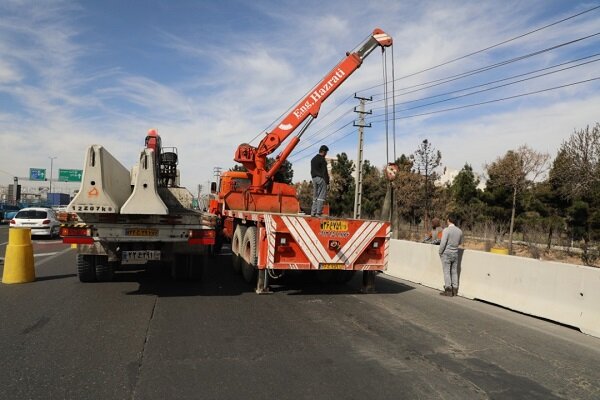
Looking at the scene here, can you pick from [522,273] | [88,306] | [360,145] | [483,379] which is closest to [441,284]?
[522,273]

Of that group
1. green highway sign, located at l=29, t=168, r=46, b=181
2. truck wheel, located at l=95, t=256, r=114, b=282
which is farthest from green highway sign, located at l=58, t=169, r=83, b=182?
truck wheel, located at l=95, t=256, r=114, b=282

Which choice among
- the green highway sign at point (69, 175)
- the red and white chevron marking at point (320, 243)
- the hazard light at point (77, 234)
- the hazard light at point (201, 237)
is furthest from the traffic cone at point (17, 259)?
the green highway sign at point (69, 175)

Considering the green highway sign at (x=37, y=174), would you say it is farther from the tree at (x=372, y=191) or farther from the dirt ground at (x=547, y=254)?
the dirt ground at (x=547, y=254)

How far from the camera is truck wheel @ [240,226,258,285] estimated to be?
925 cm

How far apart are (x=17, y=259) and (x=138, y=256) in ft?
8.70

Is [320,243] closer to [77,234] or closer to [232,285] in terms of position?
[232,285]

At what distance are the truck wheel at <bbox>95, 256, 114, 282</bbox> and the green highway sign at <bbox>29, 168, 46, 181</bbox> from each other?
78.3 m

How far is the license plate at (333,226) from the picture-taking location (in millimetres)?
8922

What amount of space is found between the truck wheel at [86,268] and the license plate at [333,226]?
4.65 m

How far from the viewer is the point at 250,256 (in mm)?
9484

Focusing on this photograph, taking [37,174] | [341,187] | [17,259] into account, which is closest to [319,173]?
[17,259]

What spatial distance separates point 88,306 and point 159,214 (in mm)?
1808

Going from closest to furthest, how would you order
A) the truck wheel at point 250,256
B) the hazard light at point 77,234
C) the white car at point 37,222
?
1. the hazard light at point 77,234
2. the truck wheel at point 250,256
3. the white car at point 37,222

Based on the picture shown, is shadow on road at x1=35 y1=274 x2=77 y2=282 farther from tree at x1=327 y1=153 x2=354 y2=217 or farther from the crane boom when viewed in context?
tree at x1=327 y1=153 x2=354 y2=217
